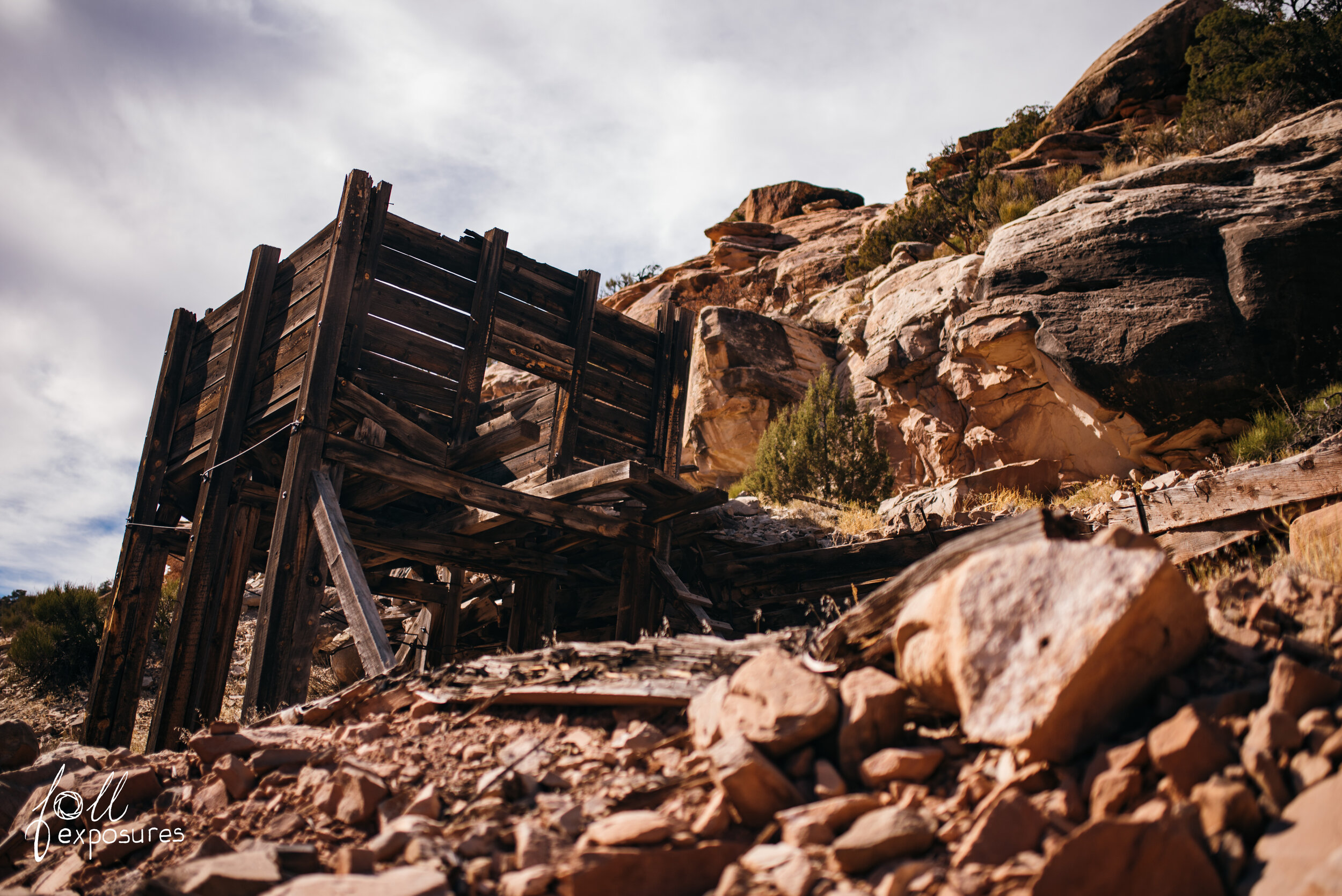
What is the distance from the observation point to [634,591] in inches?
319

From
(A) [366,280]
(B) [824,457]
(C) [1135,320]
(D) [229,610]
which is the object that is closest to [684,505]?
(A) [366,280]

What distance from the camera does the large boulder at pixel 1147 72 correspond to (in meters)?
22.5

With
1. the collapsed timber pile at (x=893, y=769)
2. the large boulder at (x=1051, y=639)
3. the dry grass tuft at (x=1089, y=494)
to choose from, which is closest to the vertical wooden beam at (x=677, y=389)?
the dry grass tuft at (x=1089, y=494)

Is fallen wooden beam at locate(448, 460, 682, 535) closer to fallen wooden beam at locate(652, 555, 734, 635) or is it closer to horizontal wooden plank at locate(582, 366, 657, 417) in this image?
fallen wooden beam at locate(652, 555, 734, 635)

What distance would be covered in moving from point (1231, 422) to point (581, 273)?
860cm

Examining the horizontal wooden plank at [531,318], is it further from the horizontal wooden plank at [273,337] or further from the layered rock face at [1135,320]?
the layered rock face at [1135,320]

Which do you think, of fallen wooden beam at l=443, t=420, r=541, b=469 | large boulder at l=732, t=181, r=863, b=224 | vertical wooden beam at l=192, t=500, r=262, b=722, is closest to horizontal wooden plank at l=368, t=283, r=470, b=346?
fallen wooden beam at l=443, t=420, r=541, b=469

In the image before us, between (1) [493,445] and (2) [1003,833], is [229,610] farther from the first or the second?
(2) [1003,833]

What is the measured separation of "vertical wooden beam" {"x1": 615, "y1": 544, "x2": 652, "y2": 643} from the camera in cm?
804

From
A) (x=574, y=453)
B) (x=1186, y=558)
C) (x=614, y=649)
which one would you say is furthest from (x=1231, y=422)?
(x=614, y=649)

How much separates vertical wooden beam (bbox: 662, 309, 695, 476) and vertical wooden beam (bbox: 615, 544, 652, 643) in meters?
1.37

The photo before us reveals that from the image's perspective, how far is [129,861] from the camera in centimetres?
303

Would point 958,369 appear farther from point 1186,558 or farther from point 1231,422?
A: point 1186,558

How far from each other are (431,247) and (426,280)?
360 millimetres
